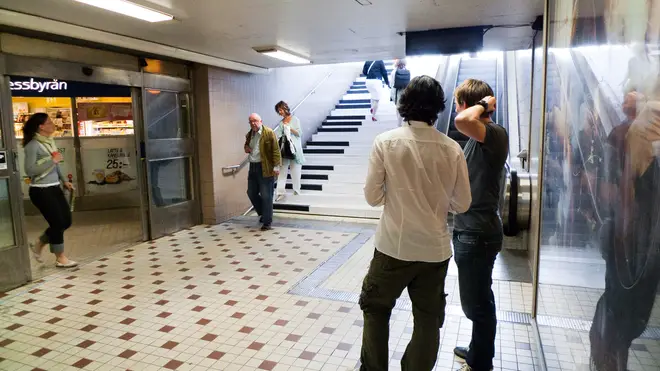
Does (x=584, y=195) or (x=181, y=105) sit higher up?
(x=181, y=105)

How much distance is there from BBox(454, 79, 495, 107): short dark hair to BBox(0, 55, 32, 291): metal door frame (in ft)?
12.7

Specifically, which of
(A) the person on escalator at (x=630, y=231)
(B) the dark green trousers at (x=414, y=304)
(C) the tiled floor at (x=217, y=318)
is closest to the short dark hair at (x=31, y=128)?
(C) the tiled floor at (x=217, y=318)

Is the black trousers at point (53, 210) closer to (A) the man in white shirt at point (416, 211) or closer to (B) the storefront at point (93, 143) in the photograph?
(B) the storefront at point (93, 143)

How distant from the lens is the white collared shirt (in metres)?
1.93

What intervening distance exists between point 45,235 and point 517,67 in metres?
6.54

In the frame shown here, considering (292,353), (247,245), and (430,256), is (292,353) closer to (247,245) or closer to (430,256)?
(430,256)

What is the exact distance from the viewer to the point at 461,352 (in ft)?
8.72

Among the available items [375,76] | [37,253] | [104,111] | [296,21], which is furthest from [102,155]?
[375,76]

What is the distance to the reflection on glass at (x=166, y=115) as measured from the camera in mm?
5512

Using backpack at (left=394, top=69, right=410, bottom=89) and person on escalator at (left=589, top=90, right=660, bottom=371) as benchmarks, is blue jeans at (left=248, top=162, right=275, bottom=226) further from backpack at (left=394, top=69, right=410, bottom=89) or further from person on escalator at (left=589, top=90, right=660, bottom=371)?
person on escalator at (left=589, top=90, right=660, bottom=371)

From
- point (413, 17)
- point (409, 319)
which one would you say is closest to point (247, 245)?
point (409, 319)

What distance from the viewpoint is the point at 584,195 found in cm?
149

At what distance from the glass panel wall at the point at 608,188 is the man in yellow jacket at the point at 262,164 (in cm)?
417

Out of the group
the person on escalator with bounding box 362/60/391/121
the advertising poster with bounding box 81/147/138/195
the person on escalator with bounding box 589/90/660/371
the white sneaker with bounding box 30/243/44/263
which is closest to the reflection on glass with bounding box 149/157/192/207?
the white sneaker with bounding box 30/243/44/263
